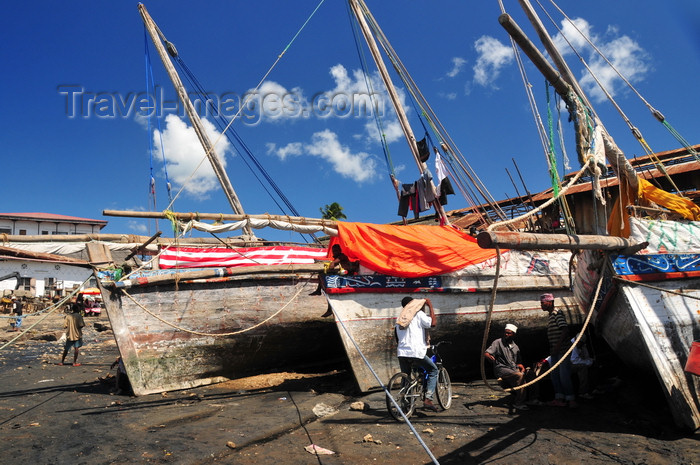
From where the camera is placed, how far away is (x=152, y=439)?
19.1ft

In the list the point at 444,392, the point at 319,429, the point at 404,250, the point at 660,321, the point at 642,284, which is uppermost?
the point at 404,250

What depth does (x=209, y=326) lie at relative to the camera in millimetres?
8891

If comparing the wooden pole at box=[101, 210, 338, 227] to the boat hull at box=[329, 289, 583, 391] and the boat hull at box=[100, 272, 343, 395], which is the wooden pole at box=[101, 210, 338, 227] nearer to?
the boat hull at box=[100, 272, 343, 395]

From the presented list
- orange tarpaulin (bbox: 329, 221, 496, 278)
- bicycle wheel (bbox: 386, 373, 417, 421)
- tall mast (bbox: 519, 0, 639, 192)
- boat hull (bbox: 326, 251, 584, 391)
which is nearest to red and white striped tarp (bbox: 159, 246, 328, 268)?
orange tarpaulin (bbox: 329, 221, 496, 278)

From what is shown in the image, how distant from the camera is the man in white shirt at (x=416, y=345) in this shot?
22.1 ft

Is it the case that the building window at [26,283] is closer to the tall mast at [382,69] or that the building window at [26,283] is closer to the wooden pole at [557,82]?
the tall mast at [382,69]

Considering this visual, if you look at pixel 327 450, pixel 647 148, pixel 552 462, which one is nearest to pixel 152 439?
pixel 327 450

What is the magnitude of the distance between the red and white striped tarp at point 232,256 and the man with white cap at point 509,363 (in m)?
4.56

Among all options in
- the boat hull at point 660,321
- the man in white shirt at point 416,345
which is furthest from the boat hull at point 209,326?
the boat hull at point 660,321

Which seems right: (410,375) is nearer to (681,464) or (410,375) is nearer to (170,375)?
(681,464)

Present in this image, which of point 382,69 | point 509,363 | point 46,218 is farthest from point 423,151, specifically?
point 46,218

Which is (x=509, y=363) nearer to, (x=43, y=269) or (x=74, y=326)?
(x=74, y=326)

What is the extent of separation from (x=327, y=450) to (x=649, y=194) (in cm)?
648

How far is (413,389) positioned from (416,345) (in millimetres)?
611
